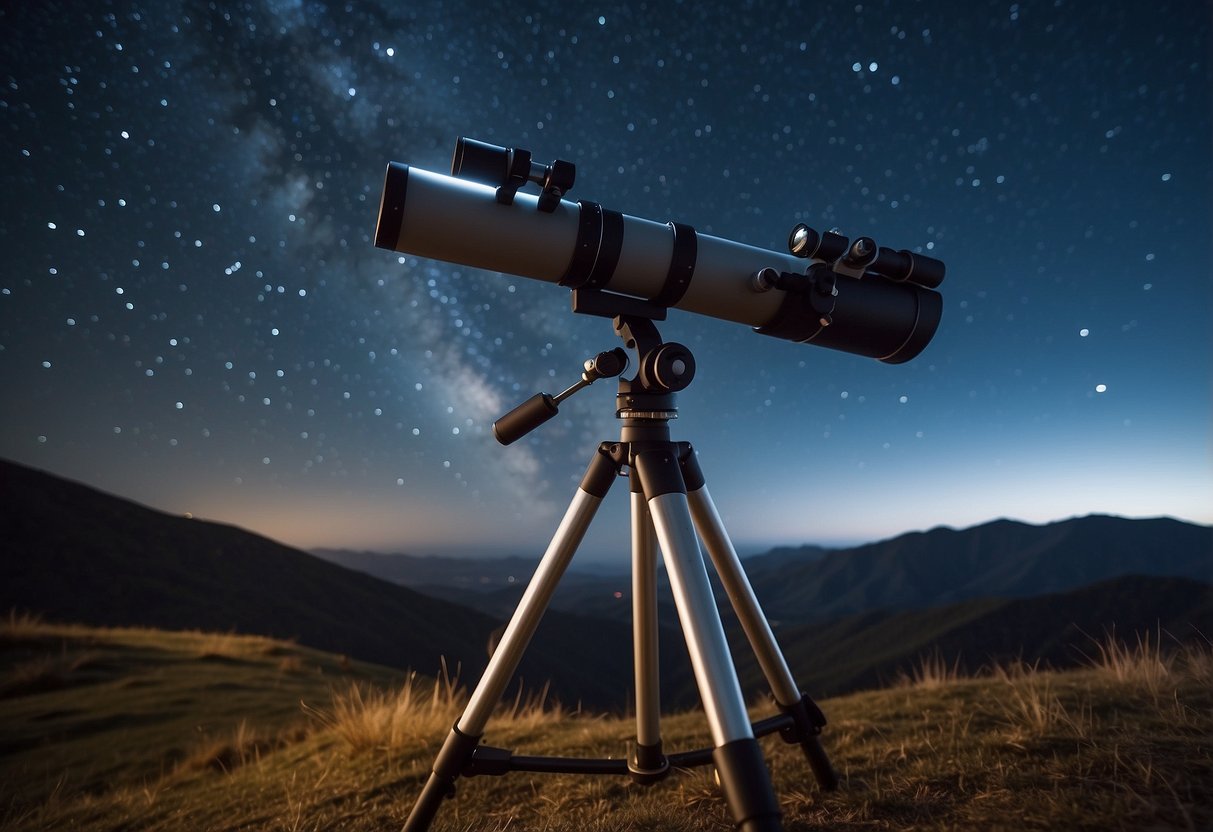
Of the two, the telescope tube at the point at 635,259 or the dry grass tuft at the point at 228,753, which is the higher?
the telescope tube at the point at 635,259

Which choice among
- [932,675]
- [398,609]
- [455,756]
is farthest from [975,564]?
[455,756]

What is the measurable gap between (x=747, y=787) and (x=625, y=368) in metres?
1.32

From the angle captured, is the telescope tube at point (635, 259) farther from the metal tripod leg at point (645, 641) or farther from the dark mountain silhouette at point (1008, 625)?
the dark mountain silhouette at point (1008, 625)

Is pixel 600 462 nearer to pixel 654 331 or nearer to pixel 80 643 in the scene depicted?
pixel 654 331

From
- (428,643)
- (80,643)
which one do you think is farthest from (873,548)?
(80,643)

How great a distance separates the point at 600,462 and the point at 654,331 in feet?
1.85

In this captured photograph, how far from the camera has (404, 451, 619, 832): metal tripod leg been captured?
1.97m

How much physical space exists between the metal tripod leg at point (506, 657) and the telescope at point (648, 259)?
2.66 ft

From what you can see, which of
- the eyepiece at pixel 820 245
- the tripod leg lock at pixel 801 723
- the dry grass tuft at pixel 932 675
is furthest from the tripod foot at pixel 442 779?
the dry grass tuft at pixel 932 675

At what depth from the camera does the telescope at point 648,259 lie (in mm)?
2004

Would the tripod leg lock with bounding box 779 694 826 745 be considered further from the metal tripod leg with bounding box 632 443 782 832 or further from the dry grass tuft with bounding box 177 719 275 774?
the dry grass tuft with bounding box 177 719 275 774

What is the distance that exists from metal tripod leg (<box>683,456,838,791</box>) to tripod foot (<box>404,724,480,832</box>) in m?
1.05

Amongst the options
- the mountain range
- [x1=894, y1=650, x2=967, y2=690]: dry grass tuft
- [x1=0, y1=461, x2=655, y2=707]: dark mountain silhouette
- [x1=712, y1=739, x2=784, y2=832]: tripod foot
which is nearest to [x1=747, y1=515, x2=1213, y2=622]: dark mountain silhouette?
the mountain range

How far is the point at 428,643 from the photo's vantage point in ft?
189
